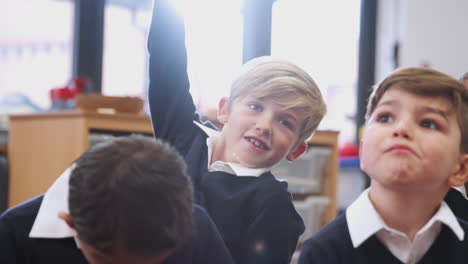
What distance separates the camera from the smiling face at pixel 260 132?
802 millimetres

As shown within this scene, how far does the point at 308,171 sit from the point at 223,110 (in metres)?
1.29

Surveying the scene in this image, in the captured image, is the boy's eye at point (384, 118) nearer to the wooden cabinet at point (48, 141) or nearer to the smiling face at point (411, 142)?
the smiling face at point (411, 142)

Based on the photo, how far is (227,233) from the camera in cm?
77

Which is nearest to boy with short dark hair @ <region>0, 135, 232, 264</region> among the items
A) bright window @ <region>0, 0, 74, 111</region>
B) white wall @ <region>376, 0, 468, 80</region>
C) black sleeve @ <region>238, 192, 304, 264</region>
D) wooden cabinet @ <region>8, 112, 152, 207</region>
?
black sleeve @ <region>238, 192, 304, 264</region>

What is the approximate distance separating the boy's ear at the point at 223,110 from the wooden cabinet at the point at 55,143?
3.10 ft

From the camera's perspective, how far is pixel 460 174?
74 centimetres

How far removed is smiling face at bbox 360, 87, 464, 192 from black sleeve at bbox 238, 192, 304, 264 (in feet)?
0.48

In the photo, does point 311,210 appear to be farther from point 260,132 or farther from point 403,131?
point 403,131

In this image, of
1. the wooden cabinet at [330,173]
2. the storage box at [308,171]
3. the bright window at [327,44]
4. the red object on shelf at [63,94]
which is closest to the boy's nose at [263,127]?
the bright window at [327,44]

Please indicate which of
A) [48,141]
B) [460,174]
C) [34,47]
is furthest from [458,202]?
[34,47]

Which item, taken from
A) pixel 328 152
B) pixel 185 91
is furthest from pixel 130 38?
pixel 185 91

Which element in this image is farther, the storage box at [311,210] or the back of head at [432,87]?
the storage box at [311,210]

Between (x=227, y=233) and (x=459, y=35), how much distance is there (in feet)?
6.97

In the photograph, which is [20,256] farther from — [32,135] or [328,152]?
[328,152]
